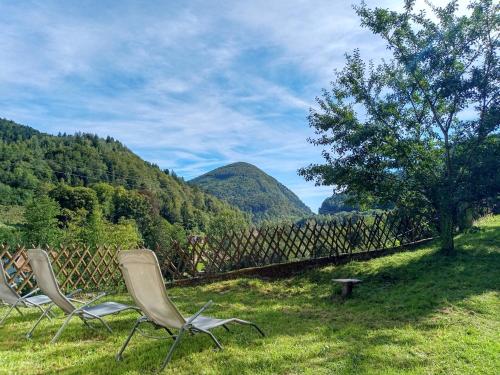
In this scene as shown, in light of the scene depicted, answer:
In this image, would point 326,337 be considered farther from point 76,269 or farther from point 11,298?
point 76,269

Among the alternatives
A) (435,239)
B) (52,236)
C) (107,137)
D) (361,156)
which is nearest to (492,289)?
(361,156)

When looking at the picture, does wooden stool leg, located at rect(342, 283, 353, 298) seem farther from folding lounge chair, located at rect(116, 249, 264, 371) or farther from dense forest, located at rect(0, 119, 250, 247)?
dense forest, located at rect(0, 119, 250, 247)

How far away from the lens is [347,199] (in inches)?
379

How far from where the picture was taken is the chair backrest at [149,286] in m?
2.88

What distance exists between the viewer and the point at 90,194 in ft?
177

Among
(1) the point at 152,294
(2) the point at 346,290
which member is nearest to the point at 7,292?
(1) the point at 152,294

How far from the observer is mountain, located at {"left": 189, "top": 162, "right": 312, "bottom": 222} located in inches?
4884

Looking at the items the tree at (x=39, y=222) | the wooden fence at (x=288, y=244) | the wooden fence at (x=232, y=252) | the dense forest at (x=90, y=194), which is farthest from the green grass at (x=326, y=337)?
the dense forest at (x=90, y=194)

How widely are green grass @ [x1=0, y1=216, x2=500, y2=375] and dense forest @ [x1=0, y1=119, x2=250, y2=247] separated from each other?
20320mm

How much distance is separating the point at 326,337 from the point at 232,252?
5143 millimetres

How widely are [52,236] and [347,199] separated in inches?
754

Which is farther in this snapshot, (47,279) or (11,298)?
(11,298)

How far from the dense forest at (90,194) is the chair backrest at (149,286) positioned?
21.9 meters

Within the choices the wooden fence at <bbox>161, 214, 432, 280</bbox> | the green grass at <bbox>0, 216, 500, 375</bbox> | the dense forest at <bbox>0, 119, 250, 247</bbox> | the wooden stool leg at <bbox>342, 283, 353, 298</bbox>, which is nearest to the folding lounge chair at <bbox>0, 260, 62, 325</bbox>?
the green grass at <bbox>0, 216, 500, 375</bbox>
